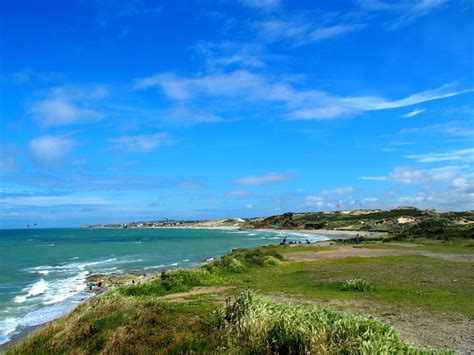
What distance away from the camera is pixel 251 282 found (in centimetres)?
2616

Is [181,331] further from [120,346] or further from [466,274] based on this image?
[466,274]

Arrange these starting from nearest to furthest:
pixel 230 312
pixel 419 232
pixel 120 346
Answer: pixel 120 346 → pixel 230 312 → pixel 419 232

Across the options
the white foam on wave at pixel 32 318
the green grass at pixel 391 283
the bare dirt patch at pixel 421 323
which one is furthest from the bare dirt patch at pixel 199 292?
the white foam on wave at pixel 32 318

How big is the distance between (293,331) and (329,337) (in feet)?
2.92

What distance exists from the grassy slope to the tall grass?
71 mm

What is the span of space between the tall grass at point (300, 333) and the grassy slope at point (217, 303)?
0.23 feet

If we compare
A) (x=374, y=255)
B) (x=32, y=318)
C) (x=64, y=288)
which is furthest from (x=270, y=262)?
(x=64, y=288)

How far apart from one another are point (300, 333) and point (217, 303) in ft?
26.6

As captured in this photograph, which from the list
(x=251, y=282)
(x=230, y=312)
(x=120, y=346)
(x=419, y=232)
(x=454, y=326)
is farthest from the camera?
(x=419, y=232)

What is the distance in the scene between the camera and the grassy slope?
12.8 m

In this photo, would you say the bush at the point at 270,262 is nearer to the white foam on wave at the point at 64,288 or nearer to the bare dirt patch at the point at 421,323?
the white foam on wave at the point at 64,288

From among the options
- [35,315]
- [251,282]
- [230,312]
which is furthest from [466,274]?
[35,315]

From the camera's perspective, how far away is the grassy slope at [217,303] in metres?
12.8

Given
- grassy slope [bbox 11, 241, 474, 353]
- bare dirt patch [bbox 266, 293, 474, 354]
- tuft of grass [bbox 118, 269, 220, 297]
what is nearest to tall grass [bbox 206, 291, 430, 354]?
grassy slope [bbox 11, 241, 474, 353]
